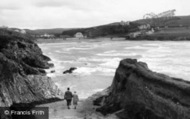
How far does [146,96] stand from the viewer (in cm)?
1515

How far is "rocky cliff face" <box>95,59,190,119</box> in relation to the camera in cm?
1367

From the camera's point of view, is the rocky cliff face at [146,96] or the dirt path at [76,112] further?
the dirt path at [76,112]

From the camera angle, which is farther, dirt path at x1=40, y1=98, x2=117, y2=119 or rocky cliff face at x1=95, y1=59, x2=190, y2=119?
dirt path at x1=40, y1=98, x2=117, y2=119

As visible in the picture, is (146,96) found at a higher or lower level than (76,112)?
higher

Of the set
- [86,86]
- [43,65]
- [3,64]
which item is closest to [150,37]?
[43,65]

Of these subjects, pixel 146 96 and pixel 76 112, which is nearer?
pixel 146 96

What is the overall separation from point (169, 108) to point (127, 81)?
175 inches

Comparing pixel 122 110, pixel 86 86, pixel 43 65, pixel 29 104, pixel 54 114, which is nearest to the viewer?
pixel 122 110

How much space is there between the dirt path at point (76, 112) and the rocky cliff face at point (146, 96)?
0.68 meters

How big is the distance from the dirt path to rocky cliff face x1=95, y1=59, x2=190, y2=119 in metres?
0.68

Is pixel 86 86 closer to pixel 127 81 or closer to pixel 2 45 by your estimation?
pixel 2 45

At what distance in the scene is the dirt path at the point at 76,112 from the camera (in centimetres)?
1666

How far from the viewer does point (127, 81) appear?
1769cm

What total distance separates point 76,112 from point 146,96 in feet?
16.0
